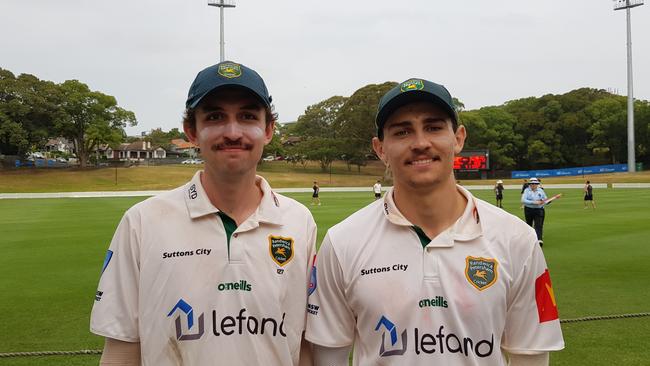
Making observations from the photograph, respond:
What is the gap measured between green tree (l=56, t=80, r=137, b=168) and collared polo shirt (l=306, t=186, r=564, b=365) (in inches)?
2764

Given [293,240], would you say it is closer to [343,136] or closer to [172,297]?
[172,297]

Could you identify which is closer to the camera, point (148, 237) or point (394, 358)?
point (394, 358)

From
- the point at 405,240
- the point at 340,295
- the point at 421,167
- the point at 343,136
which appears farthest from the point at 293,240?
the point at 343,136

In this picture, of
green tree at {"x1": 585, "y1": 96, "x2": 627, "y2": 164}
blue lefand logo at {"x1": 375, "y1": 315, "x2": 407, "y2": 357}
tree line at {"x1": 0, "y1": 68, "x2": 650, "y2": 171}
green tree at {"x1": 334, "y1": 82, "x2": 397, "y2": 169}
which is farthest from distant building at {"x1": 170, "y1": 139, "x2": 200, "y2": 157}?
blue lefand logo at {"x1": 375, "y1": 315, "x2": 407, "y2": 357}

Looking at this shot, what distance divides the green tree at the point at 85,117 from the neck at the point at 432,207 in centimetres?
7029

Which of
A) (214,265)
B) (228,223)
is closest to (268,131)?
(228,223)

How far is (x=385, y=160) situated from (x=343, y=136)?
72413 millimetres

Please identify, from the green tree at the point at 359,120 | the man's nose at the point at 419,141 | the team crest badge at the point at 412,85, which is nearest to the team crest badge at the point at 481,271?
the man's nose at the point at 419,141

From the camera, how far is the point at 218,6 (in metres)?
42.8

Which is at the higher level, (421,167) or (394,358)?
(421,167)

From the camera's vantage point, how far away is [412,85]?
260 cm

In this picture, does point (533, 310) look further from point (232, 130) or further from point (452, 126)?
point (232, 130)

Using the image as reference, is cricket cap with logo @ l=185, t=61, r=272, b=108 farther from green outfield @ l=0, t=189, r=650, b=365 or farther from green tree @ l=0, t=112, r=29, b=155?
green tree @ l=0, t=112, r=29, b=155

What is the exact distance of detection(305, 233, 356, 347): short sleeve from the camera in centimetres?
265
